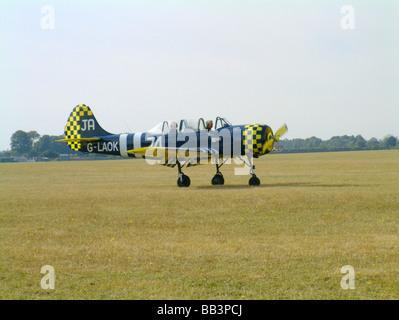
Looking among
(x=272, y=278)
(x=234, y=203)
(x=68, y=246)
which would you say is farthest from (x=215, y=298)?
(x=234, y=203)

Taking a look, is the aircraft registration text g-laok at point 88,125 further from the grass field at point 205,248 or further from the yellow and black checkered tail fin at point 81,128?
the grass field at point 205,248

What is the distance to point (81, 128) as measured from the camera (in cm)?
2883

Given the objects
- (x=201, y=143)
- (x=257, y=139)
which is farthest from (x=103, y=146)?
(x=257, y=139)

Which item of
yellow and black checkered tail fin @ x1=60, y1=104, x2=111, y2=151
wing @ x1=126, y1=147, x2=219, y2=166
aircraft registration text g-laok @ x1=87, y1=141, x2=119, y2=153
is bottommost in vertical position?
wing @ x1=126, y1=147, x2=219, y2=166

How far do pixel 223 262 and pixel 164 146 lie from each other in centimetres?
1650

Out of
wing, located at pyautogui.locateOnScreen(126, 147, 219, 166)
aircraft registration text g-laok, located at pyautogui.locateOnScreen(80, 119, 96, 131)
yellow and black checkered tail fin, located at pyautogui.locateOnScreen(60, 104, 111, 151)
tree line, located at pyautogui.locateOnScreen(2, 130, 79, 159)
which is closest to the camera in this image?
wing, located at pyautogui.locateOnScreen(126, 147, 219, 166)

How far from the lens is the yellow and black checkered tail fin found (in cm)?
2846

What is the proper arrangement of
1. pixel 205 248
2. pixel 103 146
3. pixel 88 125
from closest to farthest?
pixel 205 248 → pixel 103 146 → pixel 88 125

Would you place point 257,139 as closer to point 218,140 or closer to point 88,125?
point 218,140

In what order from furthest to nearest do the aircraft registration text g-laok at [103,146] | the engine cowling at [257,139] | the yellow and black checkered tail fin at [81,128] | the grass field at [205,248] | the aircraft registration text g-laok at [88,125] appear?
the aircraft registration text g-laok at [88,125], the yellow and black checkered tail fin at [81,128], the aircraft registration text g-laok at [103,146], the engine cowling at [257,139], the grass field at [205,248]

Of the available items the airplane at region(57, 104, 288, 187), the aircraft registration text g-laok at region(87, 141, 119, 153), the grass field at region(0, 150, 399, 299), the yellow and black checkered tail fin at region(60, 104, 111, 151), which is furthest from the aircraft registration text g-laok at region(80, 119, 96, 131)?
the grass field at region(0, 150, 399, 299)

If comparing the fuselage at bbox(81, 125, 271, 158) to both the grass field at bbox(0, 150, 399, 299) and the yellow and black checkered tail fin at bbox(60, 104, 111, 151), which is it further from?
the grass field at bbox(0, 150, 399, 299)

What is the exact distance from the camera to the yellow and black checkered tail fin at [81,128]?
28.5m

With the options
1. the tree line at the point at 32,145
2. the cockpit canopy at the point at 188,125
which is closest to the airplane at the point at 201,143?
the cockpit canopy at the point at 188,125
